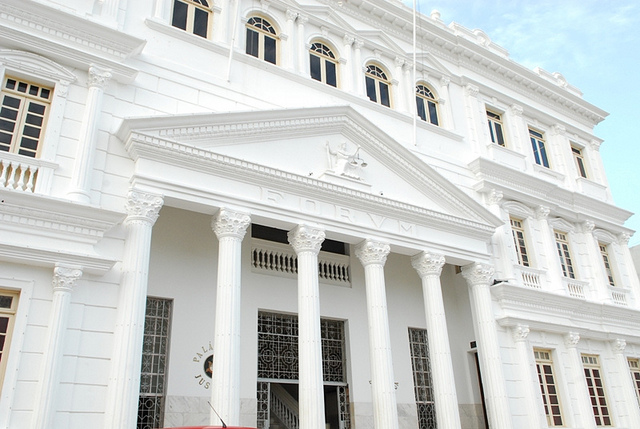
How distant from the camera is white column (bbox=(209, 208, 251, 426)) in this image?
9.73 m

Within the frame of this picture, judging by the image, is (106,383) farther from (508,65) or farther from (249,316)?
(508,65)

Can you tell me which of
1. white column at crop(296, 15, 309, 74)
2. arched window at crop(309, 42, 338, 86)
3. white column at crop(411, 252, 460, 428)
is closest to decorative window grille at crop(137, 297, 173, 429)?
white column at crop(411, 252, 460, 428)

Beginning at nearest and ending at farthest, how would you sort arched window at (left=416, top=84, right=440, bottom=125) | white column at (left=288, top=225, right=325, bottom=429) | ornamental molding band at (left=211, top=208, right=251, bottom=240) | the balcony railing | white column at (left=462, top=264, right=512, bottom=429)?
white column at (left=288, top=225, right=325, bottom=429) < ornamental molding band at (left=211, top=208, right=251, bottom=240) < white column at (left=462, top=264, right=512, bottom=429) < the balcony railing < arched window at (left=416, top=84, right=440, bottom=125)

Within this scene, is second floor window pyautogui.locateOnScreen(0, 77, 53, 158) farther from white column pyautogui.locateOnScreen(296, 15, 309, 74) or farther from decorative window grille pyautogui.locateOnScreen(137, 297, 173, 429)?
white column pyautogui.locateOnScreen(296, 15, 309, 74)

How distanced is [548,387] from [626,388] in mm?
3365

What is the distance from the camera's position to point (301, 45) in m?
15.2

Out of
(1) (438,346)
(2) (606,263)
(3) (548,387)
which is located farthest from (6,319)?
(2) (606,263)

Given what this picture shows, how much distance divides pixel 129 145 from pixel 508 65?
14507mm

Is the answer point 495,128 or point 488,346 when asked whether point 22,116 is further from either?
point 495,128

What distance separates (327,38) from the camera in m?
16.1

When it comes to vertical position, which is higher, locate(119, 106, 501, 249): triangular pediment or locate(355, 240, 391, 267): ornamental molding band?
locate(119, 106, 501, 249): triangular pediment

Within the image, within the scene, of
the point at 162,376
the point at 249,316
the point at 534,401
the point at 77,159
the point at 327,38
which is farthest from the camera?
the point at 327,38

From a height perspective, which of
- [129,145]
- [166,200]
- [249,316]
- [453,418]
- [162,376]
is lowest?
[453,418]

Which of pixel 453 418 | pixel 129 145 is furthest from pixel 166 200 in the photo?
pixel 453 418
